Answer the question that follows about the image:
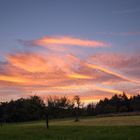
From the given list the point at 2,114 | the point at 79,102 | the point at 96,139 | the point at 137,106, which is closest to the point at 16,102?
the point at 2,114

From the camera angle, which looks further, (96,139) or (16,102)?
(16,102)

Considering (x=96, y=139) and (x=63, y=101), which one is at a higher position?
(x=63, y=101)

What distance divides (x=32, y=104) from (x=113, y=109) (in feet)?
303

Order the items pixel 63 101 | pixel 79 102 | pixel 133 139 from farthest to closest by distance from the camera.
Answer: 1. pixel 79 102
2. pixel 63 101
3. pixel 133 139

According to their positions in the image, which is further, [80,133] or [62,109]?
[62,109]

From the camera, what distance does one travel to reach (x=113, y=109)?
188 metres

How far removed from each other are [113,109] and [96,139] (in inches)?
6101

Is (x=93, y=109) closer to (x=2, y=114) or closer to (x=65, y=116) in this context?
(x=65, y=116)

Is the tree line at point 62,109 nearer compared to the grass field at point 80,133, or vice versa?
the grass field at point 80,133

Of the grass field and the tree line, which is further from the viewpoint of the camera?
the tree line

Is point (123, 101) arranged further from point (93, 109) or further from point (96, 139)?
point (96, 139)

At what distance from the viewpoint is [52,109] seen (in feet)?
341

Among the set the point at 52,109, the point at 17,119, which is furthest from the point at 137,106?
the point at 52,109

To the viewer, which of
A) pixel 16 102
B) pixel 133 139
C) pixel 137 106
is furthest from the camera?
pixel 16 102
